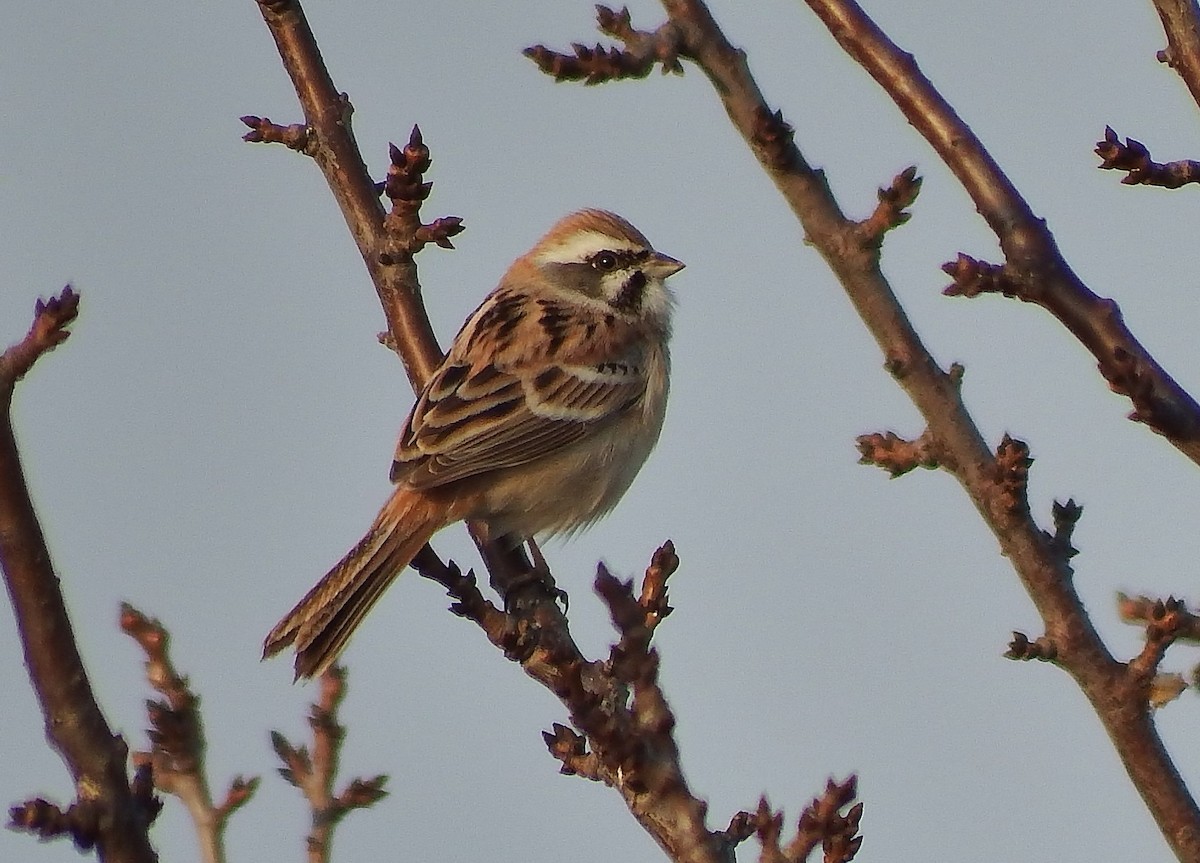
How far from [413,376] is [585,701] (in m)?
3.49

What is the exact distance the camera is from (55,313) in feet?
11.7

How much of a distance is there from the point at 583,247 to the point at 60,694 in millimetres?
6219

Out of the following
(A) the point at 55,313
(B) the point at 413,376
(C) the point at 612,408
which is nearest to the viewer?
(A) the point at 55,313

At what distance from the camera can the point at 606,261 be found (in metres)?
9.13

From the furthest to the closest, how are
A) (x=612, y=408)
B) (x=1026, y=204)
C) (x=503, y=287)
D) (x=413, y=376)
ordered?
(x=503, y=287), (x=612, y=408), (x=413, y=376), (x=1026, y=204)

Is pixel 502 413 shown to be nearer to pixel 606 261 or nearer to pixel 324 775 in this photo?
pixel 606 261

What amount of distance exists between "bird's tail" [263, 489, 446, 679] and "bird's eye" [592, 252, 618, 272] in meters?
2.21

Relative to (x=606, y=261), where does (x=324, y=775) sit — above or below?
below

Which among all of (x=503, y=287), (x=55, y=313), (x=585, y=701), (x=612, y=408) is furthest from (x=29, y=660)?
(x=503, y=287)

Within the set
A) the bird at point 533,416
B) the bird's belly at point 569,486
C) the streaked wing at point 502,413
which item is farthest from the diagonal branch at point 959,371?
the bird's belly at point 569,486

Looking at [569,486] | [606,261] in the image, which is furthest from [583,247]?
[569,486]

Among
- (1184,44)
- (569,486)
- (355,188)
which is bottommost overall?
(1184,44)

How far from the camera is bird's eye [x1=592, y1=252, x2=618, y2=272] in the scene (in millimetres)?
9117

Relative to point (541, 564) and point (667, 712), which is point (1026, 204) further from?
point (541, 564)
